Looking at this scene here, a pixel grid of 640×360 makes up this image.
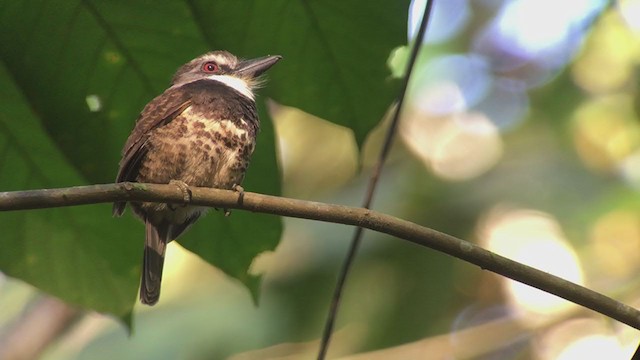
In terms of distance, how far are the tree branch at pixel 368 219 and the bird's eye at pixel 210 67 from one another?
113 centimetres

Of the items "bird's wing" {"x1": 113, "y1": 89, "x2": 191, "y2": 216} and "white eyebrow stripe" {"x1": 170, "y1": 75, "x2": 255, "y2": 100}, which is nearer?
"bird's wing" {"x1": 113, "y1": 89, "x2": 191, "y2": 216}

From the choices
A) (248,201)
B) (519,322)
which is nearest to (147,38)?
(248,201)

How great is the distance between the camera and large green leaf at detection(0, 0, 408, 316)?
1905 mm

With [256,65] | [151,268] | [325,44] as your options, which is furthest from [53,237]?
[325,44]

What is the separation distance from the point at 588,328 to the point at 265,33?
2322 millimetres

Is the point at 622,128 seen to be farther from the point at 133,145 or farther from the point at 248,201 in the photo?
the point at 248,201

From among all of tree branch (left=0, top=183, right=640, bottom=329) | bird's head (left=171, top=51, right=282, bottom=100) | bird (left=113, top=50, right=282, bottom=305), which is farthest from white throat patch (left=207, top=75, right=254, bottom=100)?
tree branch (left=0, top=183, right=640, bottom=329)

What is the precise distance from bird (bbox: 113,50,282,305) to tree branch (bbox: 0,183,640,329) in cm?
57

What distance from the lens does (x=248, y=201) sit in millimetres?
1533

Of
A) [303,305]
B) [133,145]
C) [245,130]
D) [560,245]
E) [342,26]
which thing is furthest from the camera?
[560,245]

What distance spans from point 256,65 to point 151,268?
0.54 metres

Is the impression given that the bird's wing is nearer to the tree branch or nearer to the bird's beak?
the bird's beak

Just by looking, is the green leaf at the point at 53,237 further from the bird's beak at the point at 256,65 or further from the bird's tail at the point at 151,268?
the bird's beak at the point at 256,65

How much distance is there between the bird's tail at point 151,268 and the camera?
205 centimetres
